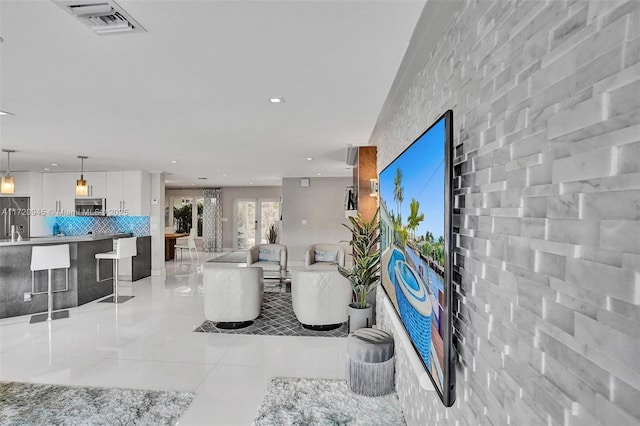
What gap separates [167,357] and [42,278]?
125 inches

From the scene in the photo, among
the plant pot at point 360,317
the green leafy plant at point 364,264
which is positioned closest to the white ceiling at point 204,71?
the green leafy plant at point 364,264

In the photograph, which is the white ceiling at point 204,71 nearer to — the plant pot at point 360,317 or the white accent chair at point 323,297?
the white accent chair at point 323,297

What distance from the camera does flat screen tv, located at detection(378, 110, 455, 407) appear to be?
3.80 ft

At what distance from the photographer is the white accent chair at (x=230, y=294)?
420 centimetres

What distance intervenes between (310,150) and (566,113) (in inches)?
183

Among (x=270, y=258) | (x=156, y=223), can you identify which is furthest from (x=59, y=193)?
(x=270, y=258)

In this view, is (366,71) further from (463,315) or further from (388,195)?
(463,315)

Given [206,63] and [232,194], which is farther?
[232,194]

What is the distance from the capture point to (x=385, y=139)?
324cm

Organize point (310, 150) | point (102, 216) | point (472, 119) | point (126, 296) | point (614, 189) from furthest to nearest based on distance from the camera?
point (102, 216), point (126, 296), point (310, 150), point (472, 119), point (614, 189)

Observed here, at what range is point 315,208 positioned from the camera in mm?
9773

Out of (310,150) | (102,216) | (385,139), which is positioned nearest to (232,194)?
(102,216)

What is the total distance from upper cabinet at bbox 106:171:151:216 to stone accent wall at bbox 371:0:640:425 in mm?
7765

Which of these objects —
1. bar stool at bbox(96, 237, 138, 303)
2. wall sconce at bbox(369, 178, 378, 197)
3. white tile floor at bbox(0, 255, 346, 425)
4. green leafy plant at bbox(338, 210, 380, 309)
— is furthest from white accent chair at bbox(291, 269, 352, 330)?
bar stool at bbox(96, 237, 138, 303)
